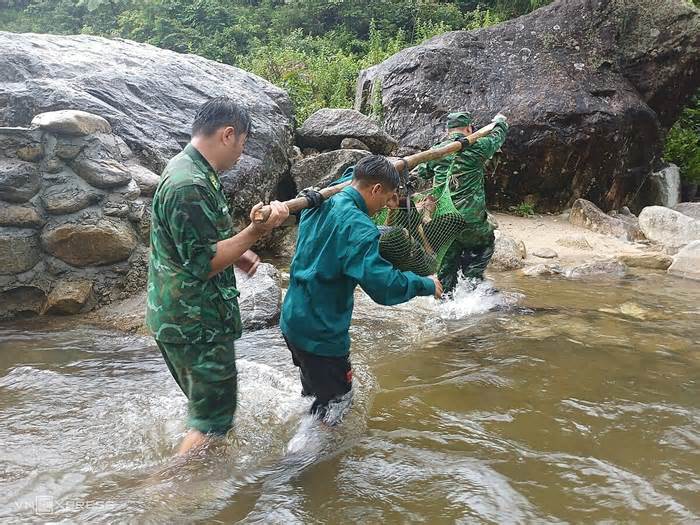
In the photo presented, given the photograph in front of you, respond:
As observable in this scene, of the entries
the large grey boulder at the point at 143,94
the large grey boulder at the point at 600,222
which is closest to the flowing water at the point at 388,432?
the large grey boulder at the point at 143,94

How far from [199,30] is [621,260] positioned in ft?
47.4

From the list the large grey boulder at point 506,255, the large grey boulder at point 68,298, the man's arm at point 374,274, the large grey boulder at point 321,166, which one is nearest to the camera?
the man's arm at point 374,274

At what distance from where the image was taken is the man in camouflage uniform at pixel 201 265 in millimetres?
2639

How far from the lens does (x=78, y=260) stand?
17.9ft

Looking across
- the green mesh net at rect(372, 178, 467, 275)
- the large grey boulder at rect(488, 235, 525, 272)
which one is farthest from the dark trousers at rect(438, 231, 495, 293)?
the large grey boulder at rect(488, 235, 525, 272)

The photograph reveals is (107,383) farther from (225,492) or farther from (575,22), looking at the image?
(575,22)

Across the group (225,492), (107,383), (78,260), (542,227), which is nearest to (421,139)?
(542,227)

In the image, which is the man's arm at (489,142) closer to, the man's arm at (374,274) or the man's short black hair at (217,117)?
the man's arm at (374,274)

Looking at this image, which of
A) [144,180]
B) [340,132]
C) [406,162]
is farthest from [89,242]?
[340,132]

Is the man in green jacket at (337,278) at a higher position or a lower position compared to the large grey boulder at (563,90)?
lower

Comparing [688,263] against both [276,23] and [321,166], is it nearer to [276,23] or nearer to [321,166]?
[321,166]

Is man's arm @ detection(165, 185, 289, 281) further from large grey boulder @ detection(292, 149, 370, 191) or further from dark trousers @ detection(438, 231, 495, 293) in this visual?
large grey boulder @ detection(292, 149, 370, 191)

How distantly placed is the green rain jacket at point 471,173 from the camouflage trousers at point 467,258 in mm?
215

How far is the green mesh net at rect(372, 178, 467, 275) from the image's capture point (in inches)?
150
